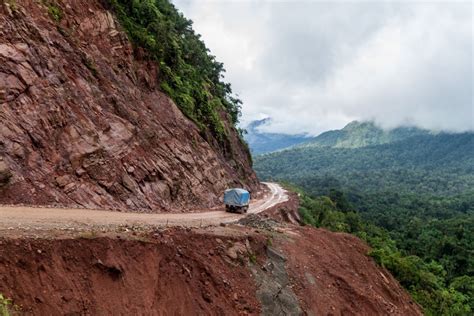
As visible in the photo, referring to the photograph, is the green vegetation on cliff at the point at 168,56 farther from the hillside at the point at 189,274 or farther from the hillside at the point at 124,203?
the hillside at the point at 189,274

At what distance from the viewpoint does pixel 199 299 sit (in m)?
15.7

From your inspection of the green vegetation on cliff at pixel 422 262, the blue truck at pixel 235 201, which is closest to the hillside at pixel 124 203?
the blue truck at pixel 235 201

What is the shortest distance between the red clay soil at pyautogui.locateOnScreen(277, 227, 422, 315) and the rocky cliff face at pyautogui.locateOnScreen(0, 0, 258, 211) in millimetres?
11751

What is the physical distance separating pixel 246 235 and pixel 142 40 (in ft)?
89.6

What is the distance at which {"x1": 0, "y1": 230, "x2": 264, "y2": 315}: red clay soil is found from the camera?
38.4 ft

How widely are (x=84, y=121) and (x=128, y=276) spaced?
55.6 feet

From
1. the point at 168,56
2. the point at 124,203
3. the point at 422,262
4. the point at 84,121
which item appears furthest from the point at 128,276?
the point at 422,262

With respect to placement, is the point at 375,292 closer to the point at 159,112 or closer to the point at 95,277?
the point at 95,277

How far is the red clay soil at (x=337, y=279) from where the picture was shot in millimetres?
20297

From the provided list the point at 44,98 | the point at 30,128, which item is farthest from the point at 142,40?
the point at 30,128

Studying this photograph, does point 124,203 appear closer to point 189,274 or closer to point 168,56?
point 189,274

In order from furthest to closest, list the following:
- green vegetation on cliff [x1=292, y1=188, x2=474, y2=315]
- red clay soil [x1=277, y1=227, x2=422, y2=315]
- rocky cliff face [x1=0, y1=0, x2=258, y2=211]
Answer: green vegetation on cliff [x1=292, y1=188, x2=474, y2=315], rocky cliff face [x1=0, y1=0, x2=258, y2=211], red clay soil [x1=277, y1=227, x2=422, y2=315]

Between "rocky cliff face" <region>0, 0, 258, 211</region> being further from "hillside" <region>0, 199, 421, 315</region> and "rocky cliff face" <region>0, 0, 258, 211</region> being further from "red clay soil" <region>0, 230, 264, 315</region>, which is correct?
"red clay soil" <region>0, 230, 264, 315</region>

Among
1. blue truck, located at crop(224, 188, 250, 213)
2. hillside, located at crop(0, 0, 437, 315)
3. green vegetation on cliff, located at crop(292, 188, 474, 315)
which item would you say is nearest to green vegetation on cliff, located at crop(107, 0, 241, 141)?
hillside, located at crop(0, 0, 437, 315)
